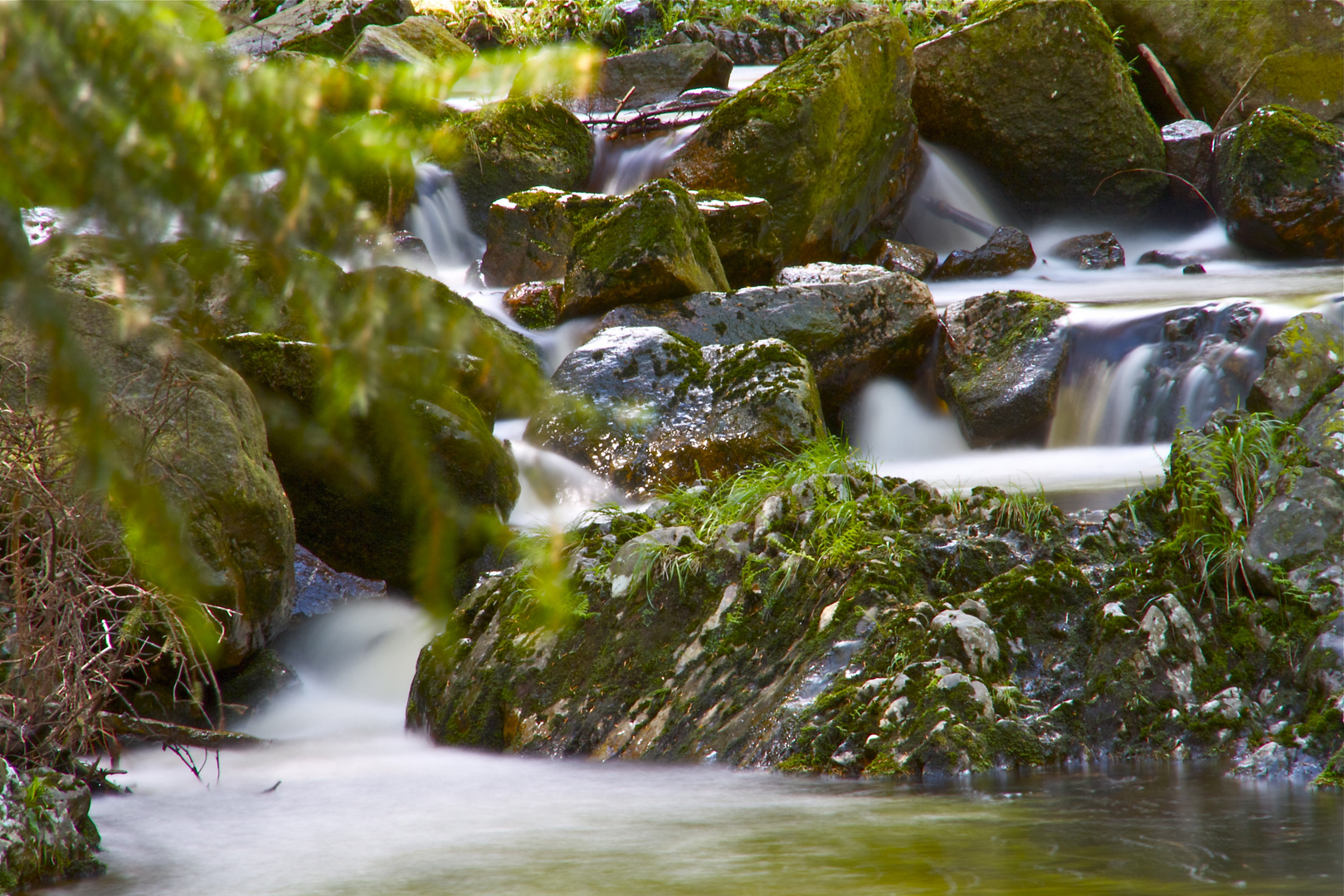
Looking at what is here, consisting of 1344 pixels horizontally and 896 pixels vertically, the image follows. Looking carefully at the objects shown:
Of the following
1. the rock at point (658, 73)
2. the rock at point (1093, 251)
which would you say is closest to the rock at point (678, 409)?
the rock at point (1093, 251)

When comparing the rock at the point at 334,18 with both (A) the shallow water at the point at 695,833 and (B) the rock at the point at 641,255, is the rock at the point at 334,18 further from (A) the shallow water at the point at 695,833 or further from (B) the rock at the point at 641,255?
(A) the shallow water at the point at 695,833

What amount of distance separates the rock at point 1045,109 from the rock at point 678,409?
25.4 ft

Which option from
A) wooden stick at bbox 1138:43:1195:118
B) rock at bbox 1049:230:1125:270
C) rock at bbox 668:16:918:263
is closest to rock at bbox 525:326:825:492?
rock at bbox 668:16:918:263

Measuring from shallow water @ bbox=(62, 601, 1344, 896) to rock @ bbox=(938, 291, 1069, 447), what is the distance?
17.1 feet

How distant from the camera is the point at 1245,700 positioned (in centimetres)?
405

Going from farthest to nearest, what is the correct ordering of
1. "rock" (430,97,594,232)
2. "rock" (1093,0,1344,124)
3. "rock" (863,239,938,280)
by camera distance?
"rock" (1093,0,1344,124) < "rock" (430,97,594,232) < "rock" (863,239,938,280)

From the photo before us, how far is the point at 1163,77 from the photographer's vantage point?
15883mm

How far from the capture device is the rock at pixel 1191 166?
14023 mm

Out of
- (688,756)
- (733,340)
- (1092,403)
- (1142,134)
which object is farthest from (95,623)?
(1142,134)

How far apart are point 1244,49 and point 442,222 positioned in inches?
451

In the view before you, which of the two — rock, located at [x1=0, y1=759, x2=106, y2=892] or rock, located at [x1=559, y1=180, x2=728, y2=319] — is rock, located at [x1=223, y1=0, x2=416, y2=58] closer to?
rock, located at [x1=559, y1=180, x2=728, y2=319]

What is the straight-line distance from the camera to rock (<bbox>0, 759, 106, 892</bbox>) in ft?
10.5

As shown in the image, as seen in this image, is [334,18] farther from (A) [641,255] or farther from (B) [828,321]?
(B) [828,321]

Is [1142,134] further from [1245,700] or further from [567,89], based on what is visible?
[567,89]
